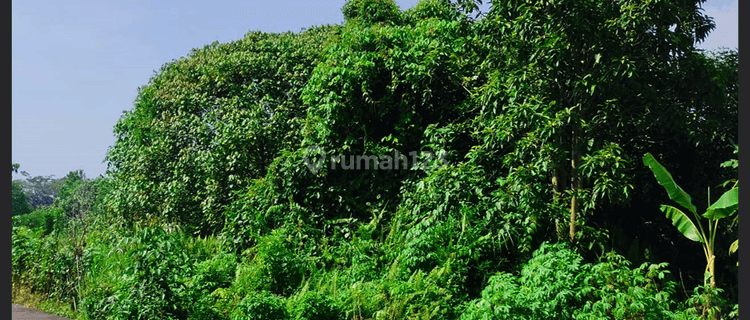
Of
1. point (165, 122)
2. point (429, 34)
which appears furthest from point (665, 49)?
point (165, 122)

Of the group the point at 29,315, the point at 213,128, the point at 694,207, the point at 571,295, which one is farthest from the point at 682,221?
the point at 213,128

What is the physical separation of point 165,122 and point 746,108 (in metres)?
12.1

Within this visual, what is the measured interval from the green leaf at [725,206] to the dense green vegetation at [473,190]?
3 cm

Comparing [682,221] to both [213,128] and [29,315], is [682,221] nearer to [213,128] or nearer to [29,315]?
[29,315]

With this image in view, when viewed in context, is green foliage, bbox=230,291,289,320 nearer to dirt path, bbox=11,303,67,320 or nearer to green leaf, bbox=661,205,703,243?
dirt path, bbox=11,303,67,320

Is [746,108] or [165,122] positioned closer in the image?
[746,108]

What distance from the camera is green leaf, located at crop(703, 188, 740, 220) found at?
745 cm

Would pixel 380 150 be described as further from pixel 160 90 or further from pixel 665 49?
pixel 160 90

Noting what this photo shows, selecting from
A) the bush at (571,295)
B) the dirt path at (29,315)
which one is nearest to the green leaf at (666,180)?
the bush at (571,295)

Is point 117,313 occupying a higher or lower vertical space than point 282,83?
lower

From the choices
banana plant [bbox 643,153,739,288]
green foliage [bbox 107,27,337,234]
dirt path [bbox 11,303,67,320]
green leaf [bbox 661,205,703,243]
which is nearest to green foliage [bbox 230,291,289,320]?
dirt path [bbox 11,303,67,320]

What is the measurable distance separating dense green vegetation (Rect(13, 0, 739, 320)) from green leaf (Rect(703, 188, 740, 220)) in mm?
31

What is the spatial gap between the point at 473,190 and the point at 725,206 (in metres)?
3.22

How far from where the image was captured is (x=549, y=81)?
27.9ft
